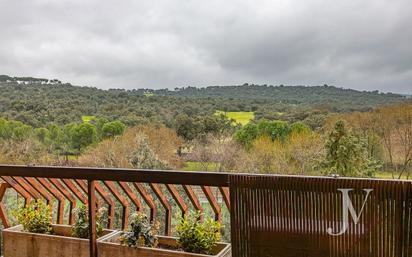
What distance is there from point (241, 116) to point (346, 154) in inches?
193

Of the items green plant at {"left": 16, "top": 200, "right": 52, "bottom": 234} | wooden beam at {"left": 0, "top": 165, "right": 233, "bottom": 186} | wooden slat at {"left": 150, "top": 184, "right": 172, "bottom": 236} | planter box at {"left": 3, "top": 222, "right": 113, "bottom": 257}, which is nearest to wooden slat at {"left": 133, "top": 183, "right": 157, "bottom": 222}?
wooden slat at {"left": 150, "top": 184, "right": 172, "bottom": 236}

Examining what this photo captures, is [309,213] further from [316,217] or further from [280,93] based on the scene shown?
[280,93]

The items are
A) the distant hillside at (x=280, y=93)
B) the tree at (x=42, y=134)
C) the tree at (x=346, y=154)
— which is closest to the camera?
the tree at (x=42, y=134)

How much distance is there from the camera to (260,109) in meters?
17.0

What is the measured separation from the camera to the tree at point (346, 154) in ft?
50.5

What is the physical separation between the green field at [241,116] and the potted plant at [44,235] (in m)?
14.6

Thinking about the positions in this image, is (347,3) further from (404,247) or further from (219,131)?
(404,247)

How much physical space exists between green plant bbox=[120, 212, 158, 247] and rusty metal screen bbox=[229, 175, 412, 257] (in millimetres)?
785

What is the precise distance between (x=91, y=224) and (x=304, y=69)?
16858mm

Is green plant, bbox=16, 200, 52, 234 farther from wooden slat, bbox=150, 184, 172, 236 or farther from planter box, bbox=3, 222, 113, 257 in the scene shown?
wooden slat, bbox=150, 184, 172, 236

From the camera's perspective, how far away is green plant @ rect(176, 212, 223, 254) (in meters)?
2.24

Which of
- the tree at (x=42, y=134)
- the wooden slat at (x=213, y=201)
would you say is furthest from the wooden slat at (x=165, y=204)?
the tree at (x=42, y=134)

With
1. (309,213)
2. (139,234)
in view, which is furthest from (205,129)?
(309,213)

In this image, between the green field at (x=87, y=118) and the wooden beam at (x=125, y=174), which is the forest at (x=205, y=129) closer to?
the green field at (x=87, y=118)
